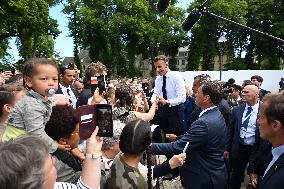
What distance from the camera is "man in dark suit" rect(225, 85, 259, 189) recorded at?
224 inches

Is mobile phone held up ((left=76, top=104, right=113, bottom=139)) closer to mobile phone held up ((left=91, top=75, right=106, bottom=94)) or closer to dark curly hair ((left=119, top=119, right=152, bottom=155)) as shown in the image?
dark curly hair ((left=119, top=119, right=152, bottom=155))

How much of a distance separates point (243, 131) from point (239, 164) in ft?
1.92

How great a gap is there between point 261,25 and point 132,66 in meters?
20.8

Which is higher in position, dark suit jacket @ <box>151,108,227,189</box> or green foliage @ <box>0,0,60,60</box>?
green foliage @ <box>0,0,60,60</box>

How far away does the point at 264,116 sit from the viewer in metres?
2.95

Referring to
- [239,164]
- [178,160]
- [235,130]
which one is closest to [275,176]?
[178,160]

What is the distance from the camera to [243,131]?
226 inches

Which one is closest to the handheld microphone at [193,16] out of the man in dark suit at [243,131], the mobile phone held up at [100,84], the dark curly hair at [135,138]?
the man in dark suit at [243,131]

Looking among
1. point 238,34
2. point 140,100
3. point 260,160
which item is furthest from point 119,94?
point 238,34

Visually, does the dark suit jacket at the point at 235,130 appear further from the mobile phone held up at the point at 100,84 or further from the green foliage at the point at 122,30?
the green foliage at the point at 122,30

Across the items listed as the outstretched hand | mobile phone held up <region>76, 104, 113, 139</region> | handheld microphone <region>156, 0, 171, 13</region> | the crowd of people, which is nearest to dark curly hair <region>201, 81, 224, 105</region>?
the crowd of people

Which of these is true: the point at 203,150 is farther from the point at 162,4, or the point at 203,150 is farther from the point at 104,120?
the point at 162,4

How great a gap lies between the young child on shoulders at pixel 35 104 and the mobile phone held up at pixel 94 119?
0.45m

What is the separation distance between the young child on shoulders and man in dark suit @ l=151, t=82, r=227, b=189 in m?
1.34
